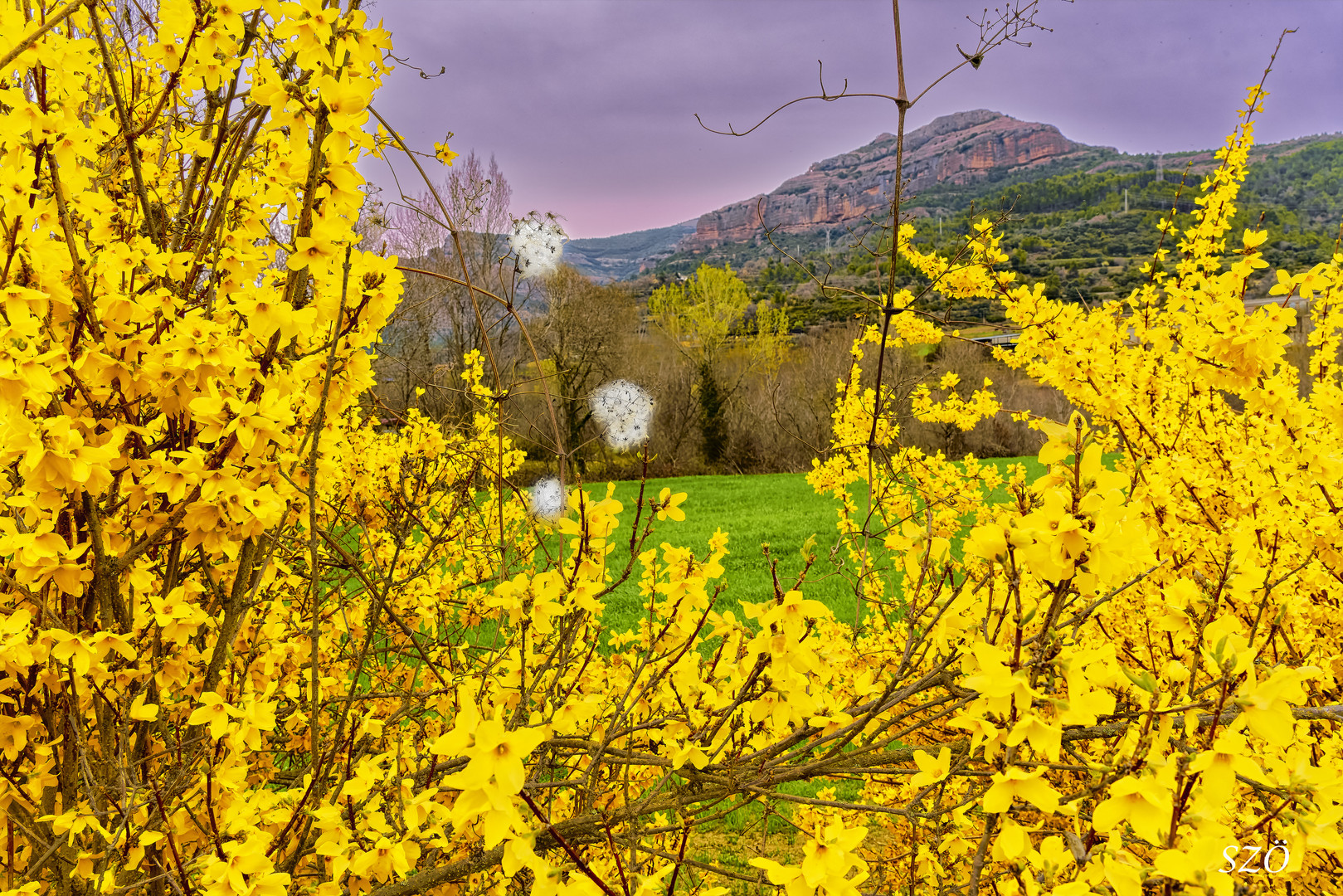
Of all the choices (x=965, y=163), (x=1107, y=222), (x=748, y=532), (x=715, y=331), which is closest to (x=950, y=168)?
(x=965, y=163)

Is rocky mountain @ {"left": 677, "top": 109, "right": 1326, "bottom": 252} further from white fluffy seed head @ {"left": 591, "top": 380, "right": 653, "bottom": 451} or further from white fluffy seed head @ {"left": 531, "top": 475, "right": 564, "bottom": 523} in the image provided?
white fluffy seed head @ {"left": 531, "top": 475, "right": 564, "bottom": 523}

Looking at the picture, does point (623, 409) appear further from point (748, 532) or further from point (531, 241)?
point (531, 241)

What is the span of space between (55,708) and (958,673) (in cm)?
202

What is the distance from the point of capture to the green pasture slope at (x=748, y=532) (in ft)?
27.3

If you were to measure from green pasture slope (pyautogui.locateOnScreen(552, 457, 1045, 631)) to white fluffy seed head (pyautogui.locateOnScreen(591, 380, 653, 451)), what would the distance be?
1.50 metres

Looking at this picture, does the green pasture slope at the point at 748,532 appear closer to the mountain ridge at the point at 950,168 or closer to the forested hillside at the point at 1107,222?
the forested hillside at the point at 1107,222

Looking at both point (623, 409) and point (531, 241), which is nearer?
point (531, 241)

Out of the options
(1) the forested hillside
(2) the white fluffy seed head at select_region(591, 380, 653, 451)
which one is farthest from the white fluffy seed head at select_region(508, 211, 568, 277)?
(1) the forested hillside

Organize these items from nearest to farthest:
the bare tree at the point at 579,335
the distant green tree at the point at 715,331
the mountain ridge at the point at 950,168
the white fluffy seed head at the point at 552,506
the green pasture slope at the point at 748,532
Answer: the white fluffy seed head at the point at 552,506 → the green pasture slope at the point at 748,532 → the bare tree at the point at 579,335 → the distant green tree at the point at 715,331 → the mountain ridge at the point at 950,168

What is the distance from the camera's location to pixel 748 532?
1234 centimetres

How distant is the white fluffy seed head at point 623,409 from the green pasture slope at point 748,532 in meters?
1.50

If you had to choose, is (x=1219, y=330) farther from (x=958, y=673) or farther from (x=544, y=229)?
(x=544, y=229)

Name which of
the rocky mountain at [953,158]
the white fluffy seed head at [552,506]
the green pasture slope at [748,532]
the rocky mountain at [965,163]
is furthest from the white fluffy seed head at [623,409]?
the rocky mountain at [953,158]

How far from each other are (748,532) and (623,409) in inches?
205
